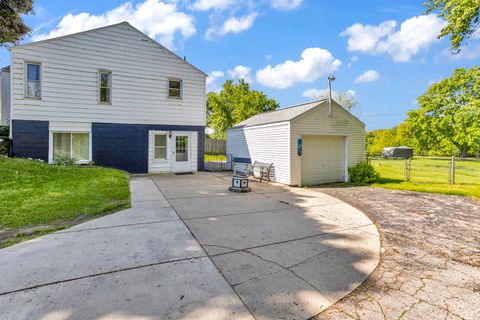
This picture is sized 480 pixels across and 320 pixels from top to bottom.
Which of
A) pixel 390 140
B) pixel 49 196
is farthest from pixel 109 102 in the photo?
pixel 390 140

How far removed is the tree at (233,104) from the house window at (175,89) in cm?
2107

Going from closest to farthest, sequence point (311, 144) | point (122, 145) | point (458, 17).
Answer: point (458, 17) < point (311, 144) < point (122, 145)

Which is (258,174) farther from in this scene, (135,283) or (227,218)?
(135,283)

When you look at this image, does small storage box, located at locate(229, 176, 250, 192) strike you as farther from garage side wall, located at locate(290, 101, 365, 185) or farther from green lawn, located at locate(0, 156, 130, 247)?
green lawn, located at locate(0, 156, 130, 247)

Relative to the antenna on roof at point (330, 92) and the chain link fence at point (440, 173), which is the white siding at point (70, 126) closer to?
the antenna on roof at point (330, 92)

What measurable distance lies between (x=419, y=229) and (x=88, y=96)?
1270 centimetres

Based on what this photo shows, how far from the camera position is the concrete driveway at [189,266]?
2318mm

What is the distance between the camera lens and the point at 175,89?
12.6m

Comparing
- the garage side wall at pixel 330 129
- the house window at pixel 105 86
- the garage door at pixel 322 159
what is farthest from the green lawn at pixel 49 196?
the garage door at pixel 322 159

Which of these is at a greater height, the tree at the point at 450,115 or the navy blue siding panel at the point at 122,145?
the tree at the point at 450,115

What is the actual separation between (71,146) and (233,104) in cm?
2695

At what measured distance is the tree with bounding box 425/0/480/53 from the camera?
937 centimetres

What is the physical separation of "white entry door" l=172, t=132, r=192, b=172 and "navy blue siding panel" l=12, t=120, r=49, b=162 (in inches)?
211

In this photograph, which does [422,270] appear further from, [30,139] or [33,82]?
[33,82]
